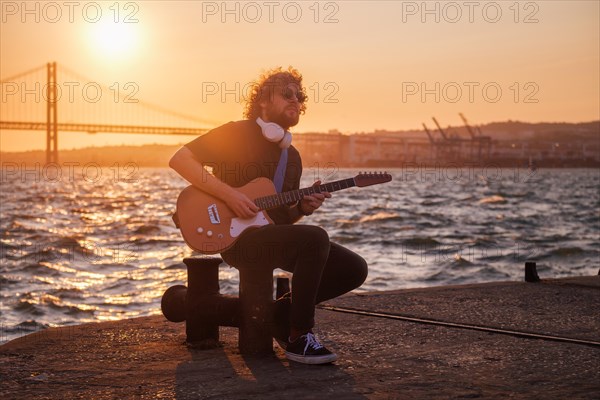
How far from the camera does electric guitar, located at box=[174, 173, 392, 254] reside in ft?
11.7

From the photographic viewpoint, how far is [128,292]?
8.83 meters

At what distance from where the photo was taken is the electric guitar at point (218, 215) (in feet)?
11.7

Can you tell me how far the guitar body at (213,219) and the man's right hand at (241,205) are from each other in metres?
0.04

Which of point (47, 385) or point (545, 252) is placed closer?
point (47, 385)

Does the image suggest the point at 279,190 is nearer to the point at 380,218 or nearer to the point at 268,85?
the point at 268,85

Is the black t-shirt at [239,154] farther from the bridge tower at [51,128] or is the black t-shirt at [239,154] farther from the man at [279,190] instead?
the bridge tower at [51,128]

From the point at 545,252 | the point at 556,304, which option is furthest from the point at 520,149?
the point at 556,304

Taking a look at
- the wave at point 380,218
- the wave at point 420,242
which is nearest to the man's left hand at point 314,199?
the wave at point 420,242

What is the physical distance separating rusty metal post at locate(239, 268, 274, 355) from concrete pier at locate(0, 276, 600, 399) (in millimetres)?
69

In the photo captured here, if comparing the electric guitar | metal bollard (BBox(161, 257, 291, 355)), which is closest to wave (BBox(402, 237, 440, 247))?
metal bollard (BBox(161, 257, 291, 355))

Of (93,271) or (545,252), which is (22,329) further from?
(545,252)

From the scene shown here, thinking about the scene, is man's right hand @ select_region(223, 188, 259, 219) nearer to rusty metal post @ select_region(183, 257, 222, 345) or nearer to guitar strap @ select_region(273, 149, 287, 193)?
guitar strap @ select_region(273, 149, 287, 193)

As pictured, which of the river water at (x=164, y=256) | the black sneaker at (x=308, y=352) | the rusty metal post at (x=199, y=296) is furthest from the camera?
the river water at (x=164, y=256)

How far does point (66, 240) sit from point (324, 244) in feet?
43.6
